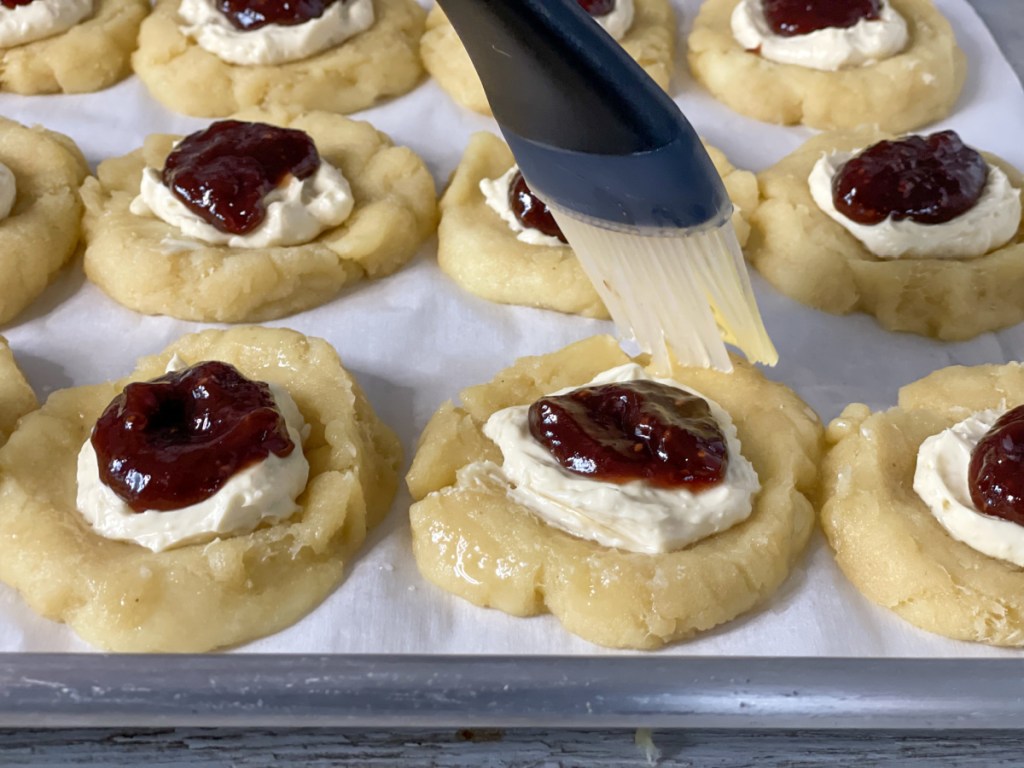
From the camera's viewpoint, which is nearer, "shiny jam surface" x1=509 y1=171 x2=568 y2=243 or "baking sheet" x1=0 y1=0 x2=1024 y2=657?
"baking sheet" x1=0 y1=0 x2=1024 y2=657

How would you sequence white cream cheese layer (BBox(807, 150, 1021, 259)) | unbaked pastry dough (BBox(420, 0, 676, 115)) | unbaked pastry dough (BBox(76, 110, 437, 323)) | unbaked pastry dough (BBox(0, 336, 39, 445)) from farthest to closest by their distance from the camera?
unbaked pastry dough (BBox(420, 0, 676, 115))
white cream cheese layer (BBox(807, 150, 1021, 259))
unbaked pastry dough (BBox(76, 110, 437, 323))
unbaked pastry dough (BBox(0, 336, 39, 445))

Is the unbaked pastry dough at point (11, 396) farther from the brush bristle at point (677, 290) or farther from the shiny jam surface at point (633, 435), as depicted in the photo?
the brush bristle at point (677, 290)

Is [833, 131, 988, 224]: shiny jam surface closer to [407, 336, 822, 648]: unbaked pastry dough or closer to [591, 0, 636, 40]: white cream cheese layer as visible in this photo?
[407, 336, 822, 648]: unbaked pastry dough

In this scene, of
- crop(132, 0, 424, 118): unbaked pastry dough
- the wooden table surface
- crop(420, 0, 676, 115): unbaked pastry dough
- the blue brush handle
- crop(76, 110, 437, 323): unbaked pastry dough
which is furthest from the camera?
crop(420, 0, 676, 115): unbaked pastry dough

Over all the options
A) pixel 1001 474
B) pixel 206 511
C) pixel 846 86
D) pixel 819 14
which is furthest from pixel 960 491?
pixel 819 14

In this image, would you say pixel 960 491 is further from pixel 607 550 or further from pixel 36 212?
pixel 36 212

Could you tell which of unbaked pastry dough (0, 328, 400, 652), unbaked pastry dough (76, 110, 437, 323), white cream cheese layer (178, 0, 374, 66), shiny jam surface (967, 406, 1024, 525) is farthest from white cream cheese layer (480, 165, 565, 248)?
shiny jam surface (967, 406, 1024, 525)

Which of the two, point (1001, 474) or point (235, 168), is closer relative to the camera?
point (1001, 474)
